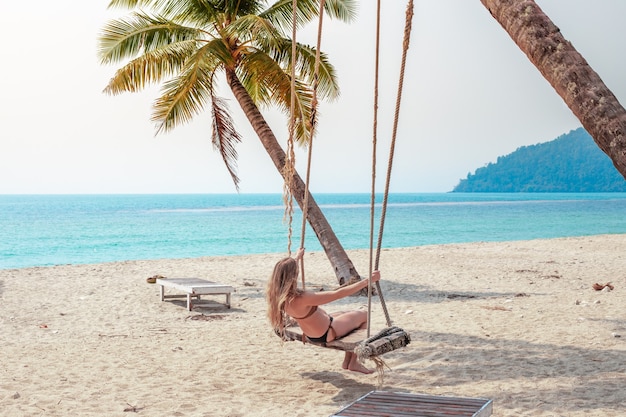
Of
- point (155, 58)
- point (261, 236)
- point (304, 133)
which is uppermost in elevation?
point (155, 58)

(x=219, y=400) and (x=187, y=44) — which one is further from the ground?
(x=187, y=44)

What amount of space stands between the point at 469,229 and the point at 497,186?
10513 centimetres

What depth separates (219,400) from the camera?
488 cm

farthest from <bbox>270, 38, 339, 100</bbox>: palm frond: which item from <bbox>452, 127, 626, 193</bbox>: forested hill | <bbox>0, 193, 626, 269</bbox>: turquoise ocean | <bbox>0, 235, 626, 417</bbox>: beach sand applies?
<bbox>452, 127, 626, 193</bbox>: forested hill

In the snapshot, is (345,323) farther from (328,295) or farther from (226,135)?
(226,135)

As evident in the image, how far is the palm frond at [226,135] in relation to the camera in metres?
11.4

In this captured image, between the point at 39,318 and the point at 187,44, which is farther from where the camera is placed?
the point at 187,44

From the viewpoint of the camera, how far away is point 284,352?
21.4ft

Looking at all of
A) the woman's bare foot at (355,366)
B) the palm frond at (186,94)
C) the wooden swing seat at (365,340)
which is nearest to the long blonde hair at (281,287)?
the wooden swing seat at (365,340)

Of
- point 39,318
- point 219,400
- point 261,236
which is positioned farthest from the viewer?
point 261,236

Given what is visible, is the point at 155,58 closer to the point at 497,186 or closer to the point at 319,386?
the point at 319,386

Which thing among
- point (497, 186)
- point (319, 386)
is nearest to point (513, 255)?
point (319, 386)

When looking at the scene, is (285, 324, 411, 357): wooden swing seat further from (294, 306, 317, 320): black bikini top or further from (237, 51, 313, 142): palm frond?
(237, 51, 313, 142): palm frond

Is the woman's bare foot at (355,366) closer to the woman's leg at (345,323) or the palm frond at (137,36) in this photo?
the woman's leg at (345,323)
